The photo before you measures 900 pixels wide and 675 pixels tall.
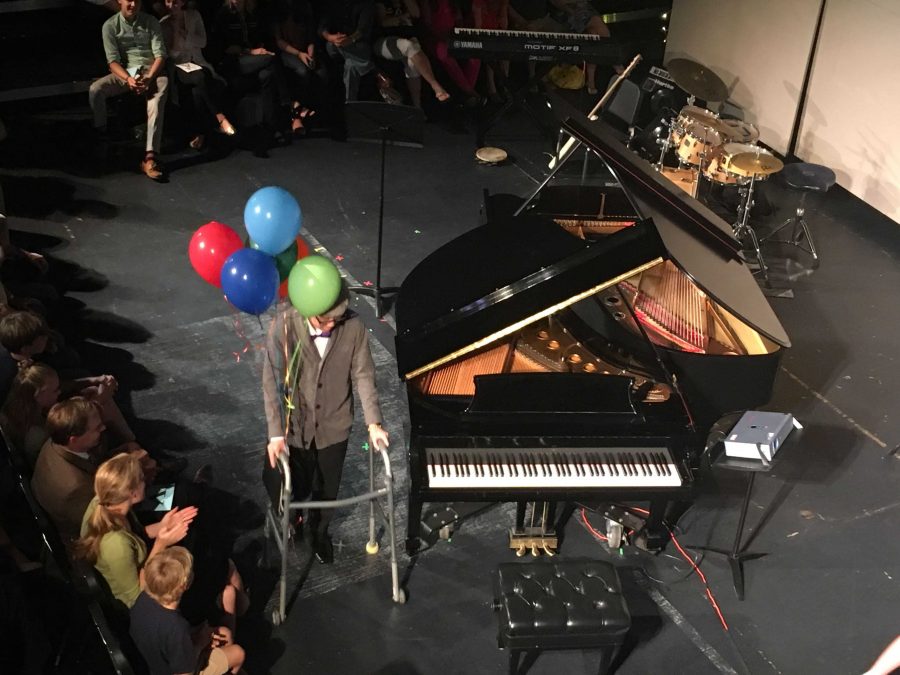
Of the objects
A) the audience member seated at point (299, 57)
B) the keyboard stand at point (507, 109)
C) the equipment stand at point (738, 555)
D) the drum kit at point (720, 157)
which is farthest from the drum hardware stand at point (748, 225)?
the audience member seated at point (299, 57)

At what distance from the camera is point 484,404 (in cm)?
421

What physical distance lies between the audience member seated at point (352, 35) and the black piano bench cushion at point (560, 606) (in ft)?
21.0

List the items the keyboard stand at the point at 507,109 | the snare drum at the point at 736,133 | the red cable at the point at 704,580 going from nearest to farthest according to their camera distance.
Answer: the red cable at the point at 704,580, the snare drum at the point at 736,133, the keyboard stand at the point at 507,109

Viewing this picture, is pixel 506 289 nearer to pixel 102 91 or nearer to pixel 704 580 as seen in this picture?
pixel 704 580

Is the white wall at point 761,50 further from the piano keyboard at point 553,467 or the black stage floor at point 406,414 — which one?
→ the piano keyboard at point 553,467

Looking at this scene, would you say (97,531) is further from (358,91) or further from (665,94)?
(665,94)

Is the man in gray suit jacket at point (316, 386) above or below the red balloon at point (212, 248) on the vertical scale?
below

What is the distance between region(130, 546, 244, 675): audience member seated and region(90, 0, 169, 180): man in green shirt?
558 centimetres

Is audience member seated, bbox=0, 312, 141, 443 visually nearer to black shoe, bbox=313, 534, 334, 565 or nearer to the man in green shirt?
black shoe, bbox=313, 534, 334, 565

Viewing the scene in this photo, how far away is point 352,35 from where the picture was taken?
9.28 m

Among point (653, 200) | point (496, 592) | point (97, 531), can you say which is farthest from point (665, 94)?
point (97, 531)

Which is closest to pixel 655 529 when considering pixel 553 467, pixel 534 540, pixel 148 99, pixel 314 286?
pixel 534 540

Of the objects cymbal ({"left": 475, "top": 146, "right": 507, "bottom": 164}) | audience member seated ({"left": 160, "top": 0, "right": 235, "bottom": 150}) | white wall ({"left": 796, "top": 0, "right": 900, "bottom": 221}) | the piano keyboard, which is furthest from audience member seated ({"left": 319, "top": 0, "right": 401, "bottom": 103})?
the piano keyboard

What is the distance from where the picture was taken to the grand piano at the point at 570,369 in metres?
4.04
